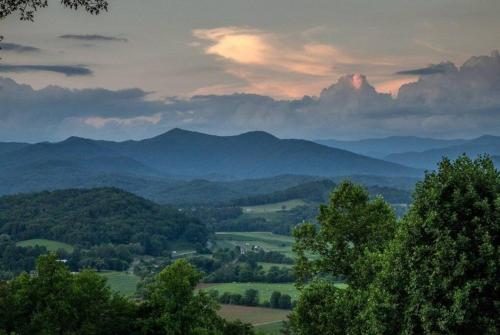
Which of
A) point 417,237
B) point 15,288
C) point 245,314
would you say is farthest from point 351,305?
point 245,314

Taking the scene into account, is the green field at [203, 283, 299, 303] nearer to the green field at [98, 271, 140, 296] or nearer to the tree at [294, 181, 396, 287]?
the green field at [98, 271, 140, 296]

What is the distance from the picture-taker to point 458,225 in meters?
27.0

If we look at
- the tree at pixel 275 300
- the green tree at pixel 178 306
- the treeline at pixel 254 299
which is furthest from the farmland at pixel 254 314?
the green tree at pixel 178 306

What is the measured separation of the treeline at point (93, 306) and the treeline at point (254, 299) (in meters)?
96.9

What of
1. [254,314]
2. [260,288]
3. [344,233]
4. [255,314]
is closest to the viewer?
[344,233]

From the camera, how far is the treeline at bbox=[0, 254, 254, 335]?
4162 cm

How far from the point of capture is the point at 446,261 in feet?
85.0

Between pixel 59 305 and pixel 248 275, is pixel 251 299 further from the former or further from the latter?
pixel 59 305

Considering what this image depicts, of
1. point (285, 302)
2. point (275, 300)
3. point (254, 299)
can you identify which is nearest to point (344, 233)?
point (285, 302)

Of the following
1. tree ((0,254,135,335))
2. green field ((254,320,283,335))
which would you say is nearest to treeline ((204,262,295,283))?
green field ((254,320,283,335))

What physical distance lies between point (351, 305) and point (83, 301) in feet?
71.8

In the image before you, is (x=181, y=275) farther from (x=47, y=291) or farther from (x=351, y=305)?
(x=351, y=305)

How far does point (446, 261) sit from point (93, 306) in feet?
91.1

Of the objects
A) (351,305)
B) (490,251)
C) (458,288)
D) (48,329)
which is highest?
(490,251)
